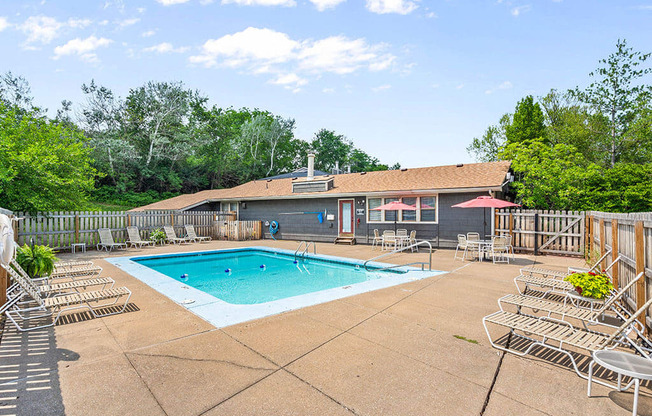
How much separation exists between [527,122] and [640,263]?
2678cm

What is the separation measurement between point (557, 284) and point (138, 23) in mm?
16976

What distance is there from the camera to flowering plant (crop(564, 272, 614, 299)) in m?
4.39

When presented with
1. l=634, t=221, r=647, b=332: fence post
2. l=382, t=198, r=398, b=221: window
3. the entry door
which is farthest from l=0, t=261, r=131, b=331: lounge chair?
the entry door

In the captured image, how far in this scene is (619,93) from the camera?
71.8ft

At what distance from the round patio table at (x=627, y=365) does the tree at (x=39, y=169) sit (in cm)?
1530

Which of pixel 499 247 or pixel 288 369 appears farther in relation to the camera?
pixel 499 247

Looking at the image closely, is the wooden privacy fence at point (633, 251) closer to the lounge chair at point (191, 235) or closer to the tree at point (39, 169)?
the tree at point (39, 169)

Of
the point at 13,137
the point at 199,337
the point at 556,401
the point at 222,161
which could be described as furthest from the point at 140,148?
the point at 556,401

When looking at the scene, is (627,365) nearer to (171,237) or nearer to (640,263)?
(640,263)

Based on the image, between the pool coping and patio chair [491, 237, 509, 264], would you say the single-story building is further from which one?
the pool coping

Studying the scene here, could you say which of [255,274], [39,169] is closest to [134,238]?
[39,169]

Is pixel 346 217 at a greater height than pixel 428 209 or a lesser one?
lesser

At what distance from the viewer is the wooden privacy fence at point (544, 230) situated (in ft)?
34.8

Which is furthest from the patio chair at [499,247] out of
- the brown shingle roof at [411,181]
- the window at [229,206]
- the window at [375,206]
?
the window at [229,206]
